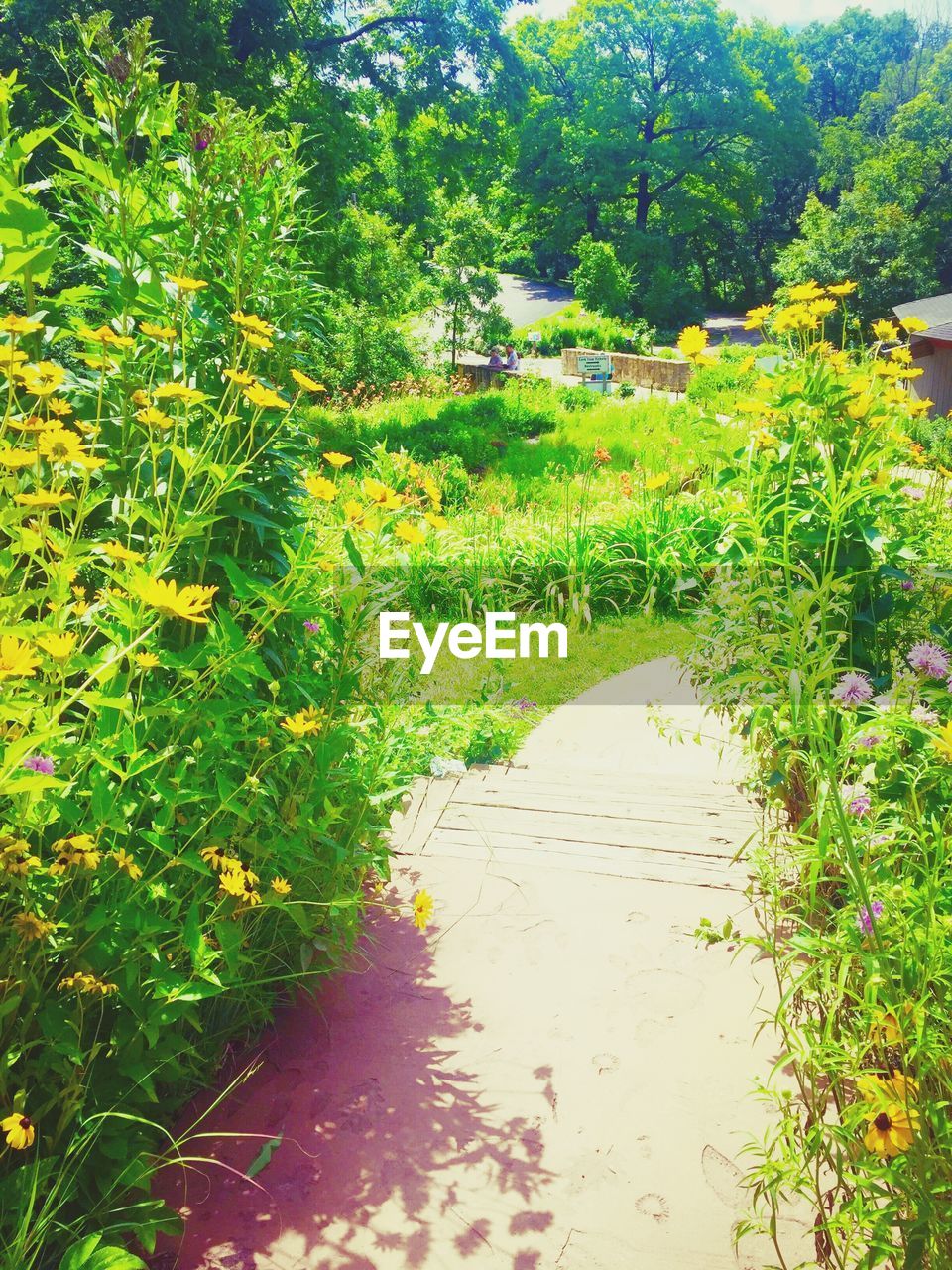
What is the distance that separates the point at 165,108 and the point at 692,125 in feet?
124

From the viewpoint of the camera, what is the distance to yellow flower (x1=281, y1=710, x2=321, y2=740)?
1.76 m

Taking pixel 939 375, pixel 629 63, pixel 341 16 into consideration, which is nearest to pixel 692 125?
pixel 629 63

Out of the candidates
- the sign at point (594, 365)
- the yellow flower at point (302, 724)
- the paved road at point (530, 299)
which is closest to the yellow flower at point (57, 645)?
the yellow flower at point (302, 724)

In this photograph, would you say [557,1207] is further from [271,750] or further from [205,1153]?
[271,750]

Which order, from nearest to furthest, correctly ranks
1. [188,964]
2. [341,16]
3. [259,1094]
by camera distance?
[188,964] → [259,1094] → [341,16]

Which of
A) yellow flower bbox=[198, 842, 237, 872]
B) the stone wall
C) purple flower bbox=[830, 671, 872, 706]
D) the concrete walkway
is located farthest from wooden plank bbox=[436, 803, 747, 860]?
the stone wall

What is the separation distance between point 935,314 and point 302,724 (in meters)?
21.6

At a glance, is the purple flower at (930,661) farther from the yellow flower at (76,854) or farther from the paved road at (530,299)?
the paved road at (530,299)

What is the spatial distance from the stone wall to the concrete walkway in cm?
1676

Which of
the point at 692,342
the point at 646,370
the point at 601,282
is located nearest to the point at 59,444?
the point at 692,342

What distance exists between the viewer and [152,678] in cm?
→ 178

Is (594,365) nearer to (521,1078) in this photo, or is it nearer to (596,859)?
(596,859)

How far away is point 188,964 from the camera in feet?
5.65

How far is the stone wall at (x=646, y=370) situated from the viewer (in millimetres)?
18719
